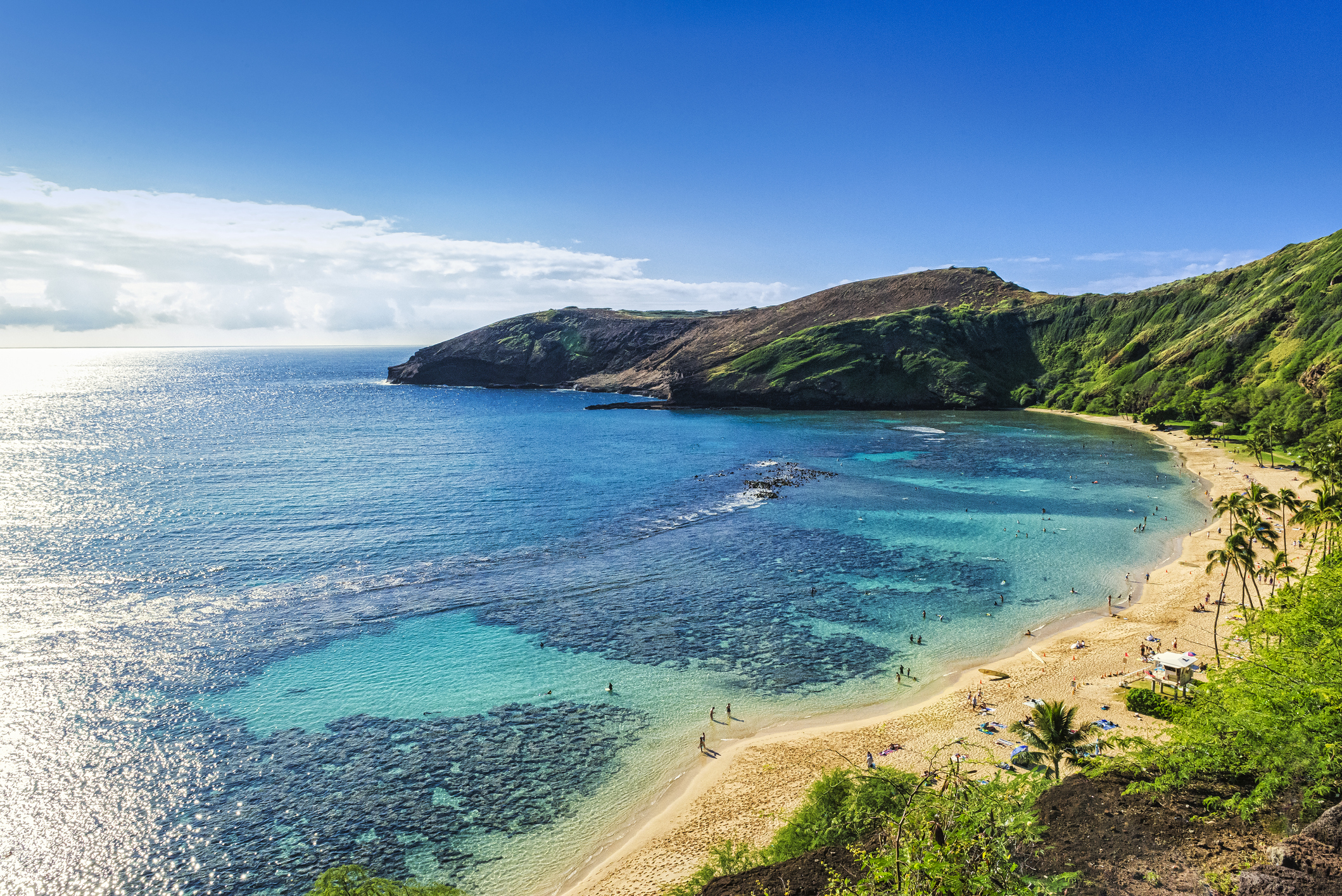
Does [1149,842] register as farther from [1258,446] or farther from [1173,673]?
[1258,446]

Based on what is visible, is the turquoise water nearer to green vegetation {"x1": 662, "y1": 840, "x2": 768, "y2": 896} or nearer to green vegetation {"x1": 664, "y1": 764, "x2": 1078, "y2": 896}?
green vegetation {"x1": 662, "y1": 840, "x2": 768, "y2": 896}

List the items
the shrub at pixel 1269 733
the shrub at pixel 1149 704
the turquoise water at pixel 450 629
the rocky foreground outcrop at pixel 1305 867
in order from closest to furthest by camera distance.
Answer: the rocky foreground outcrop at pixel 1305 867 < the shrub at pixel 1269 733 < the turquoise water at pixel 450 629 < the shrub at pixel 1149 704

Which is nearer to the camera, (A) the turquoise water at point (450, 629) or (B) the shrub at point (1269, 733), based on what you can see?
(B) the shrub at point (1269, 733)

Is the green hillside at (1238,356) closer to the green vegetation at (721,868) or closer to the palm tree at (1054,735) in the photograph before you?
the palm tree at (1054,735)

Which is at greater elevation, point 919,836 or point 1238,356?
point 1238,356

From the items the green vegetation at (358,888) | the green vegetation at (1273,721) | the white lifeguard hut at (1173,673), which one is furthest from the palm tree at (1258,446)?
the green vegetation at (358,888)

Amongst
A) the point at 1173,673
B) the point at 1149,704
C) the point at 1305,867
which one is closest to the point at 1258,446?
the point at 1173,673
